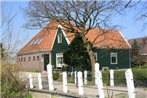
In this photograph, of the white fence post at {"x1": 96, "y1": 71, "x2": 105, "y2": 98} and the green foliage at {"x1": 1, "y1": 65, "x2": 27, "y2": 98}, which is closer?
the white fence post at {"x1": 96, "y1": 71, "x2": 105, "y2": 98}

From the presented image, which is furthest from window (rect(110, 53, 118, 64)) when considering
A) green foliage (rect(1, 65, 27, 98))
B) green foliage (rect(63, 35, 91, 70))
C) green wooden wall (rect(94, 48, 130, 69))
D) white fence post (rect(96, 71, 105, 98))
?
white fence post (rect(96, 71, 105, 98))

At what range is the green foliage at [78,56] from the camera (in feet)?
108

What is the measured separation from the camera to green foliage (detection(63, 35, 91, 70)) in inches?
1292

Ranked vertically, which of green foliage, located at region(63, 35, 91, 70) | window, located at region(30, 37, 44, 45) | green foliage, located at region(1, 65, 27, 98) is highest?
window, located at region(30, 37, 44, 45)

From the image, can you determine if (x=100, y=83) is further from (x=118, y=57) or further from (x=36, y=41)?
(x=36, y=41)

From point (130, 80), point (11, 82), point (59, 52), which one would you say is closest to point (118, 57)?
point (59, 52)

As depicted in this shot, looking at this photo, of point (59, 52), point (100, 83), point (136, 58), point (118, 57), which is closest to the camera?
point (100, 83)

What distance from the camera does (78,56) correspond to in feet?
108

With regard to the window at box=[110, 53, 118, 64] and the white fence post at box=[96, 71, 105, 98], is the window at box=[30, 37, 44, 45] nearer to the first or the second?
the window at box=[110, 53, 118, 64]

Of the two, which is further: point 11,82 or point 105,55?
point 105,55

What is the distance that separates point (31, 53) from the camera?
5244 centimetres

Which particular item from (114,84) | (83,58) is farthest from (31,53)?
(114,84)

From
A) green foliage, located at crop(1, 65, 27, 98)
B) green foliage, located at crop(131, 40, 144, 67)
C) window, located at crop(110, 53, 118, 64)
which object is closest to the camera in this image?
green foliage, located at crop(1, 65, 27, 98)

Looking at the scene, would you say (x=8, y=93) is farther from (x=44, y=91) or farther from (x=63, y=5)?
(x=63, y=5)
